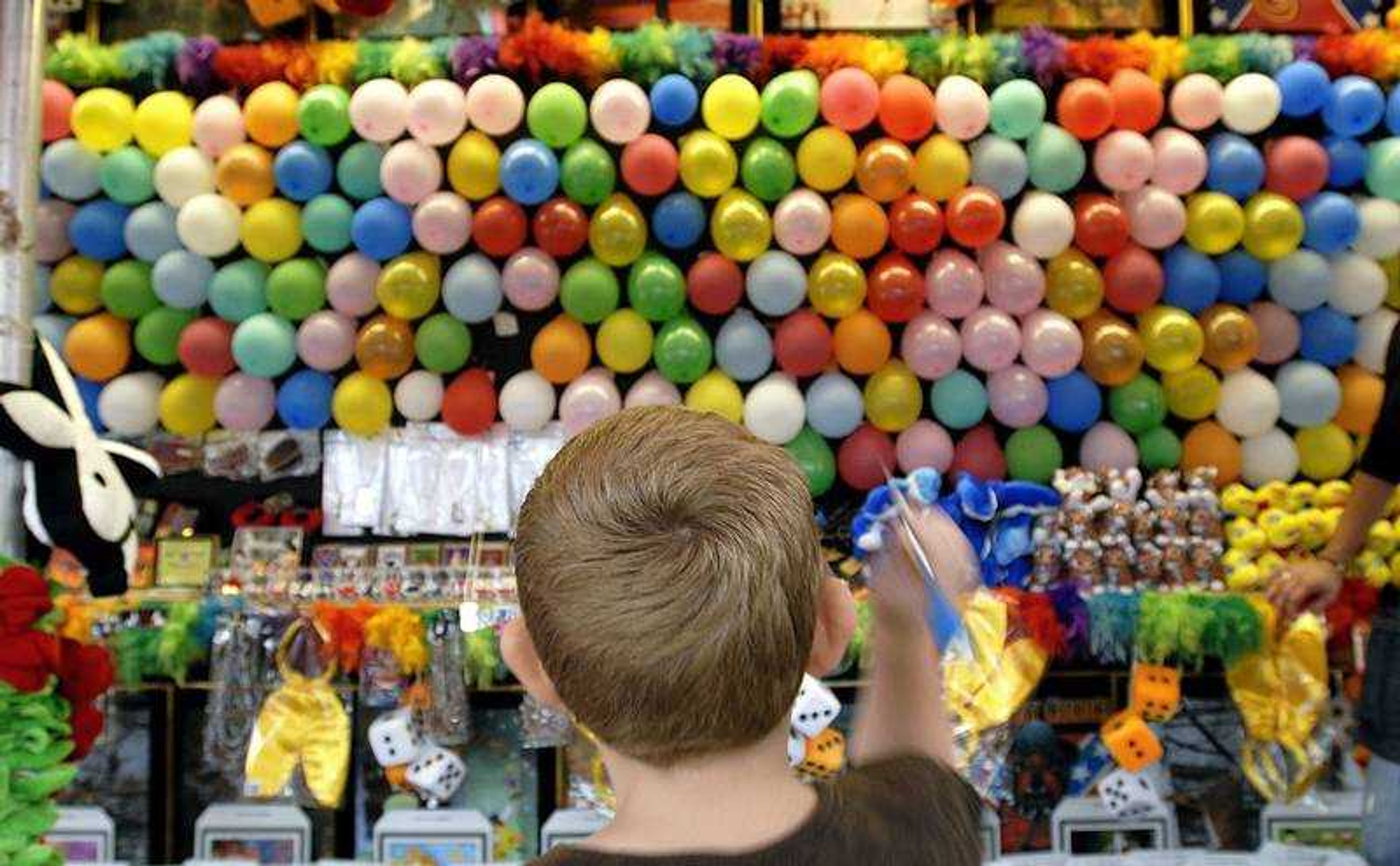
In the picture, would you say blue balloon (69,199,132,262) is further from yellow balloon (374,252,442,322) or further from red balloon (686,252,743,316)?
red balloon (686,252,743,316)

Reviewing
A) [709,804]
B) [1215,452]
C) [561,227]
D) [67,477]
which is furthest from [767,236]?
[709,804]

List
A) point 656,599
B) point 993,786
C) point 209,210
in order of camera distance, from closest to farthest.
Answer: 1. point 656,599
2. point 993,786
3. point 209,210

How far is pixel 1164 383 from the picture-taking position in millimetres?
3770

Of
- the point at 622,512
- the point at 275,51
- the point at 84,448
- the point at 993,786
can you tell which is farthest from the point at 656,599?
the point at 275,51

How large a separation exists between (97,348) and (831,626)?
325 cm

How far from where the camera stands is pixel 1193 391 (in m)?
3.71

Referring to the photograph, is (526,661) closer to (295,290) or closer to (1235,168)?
(295,290)

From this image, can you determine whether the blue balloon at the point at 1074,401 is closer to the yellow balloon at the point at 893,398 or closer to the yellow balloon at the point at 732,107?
the yellow balloon at the point at 893,398

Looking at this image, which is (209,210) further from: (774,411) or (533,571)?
(533,571)

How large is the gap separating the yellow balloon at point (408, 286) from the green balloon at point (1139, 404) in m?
1.94

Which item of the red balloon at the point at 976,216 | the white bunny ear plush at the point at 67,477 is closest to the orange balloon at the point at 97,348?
the white bunny ear plush at the point at 67,477

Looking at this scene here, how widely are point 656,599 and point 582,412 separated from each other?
2775 millimetres

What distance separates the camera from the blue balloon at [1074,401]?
369 centimetres

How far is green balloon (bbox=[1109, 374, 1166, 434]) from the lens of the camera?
3.70 meters
